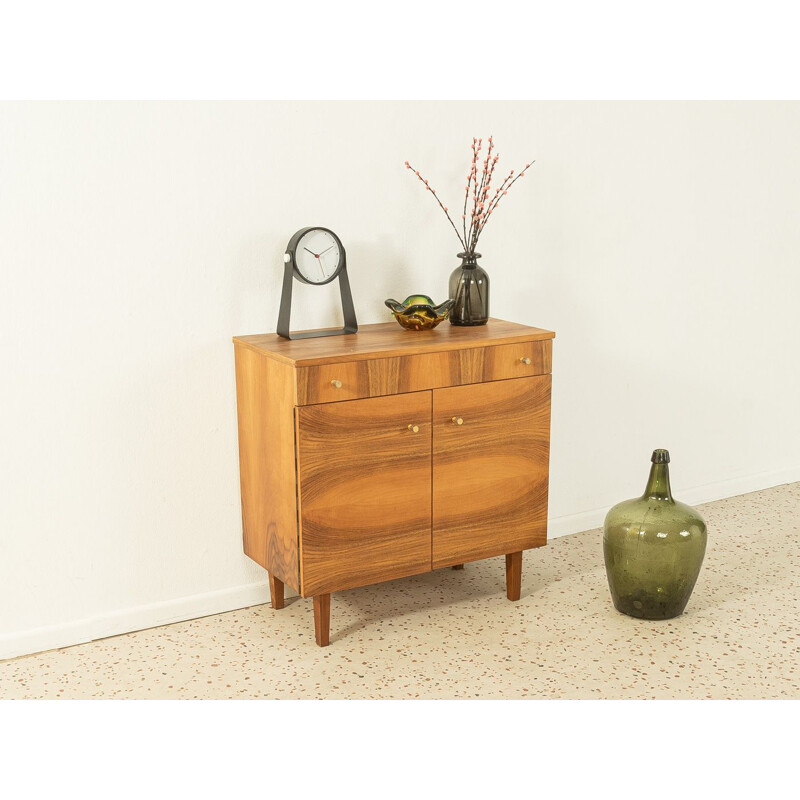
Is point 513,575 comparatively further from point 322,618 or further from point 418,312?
point 418,312

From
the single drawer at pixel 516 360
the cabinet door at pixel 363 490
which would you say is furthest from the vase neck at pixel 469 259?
the cabinet door at pixel 363 490

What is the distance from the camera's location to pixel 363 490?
9.04ft

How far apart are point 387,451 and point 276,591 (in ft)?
2.07

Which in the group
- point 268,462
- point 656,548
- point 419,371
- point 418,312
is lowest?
point 656,548

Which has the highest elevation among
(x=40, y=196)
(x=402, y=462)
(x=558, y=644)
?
(x=40, y=196)

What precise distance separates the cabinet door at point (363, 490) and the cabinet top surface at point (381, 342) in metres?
0.13

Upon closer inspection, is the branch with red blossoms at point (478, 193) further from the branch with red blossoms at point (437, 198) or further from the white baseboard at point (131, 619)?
the white baseboard at point (131, 619)

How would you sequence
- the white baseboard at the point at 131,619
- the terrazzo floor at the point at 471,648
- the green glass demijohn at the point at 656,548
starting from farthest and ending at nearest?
the green glass demijohn at the point at 656,548
the white baseboard at the point at 131,619
the terrazzo floor at the point at 471,648

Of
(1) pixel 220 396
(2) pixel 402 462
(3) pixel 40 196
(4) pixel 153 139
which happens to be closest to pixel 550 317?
(2) pixel 402 462

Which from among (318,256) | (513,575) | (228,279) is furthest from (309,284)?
(513,575)

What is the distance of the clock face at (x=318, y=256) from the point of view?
2.88 metres

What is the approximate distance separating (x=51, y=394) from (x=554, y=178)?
1801 mm

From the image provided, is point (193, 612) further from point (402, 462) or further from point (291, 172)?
point (291, 172)

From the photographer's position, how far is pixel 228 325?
293 cm
